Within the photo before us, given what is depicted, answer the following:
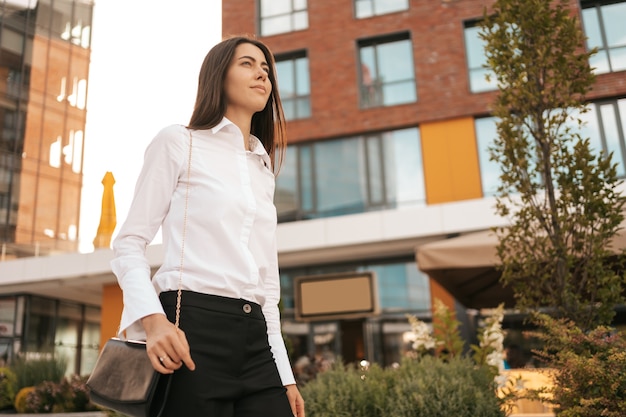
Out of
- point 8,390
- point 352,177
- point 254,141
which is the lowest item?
→ point 8,390

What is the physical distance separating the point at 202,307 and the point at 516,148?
Answer: 4319 mm

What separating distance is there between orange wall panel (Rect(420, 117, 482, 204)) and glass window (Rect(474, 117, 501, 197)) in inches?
4.7

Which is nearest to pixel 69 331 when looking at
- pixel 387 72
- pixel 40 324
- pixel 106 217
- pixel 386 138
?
pixel 40 324

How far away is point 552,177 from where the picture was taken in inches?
208

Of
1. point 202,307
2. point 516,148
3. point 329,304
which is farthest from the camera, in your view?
point 329,304

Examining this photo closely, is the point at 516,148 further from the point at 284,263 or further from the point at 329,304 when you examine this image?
the point at 284,263

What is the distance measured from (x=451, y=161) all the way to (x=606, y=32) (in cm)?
482

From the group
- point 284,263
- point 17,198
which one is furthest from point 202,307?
point 17,198

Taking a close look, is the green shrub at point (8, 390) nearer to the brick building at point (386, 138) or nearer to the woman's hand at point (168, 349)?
the brick building at point (386, 138)

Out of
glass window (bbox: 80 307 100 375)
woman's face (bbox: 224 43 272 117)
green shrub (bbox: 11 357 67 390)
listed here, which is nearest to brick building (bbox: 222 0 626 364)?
green shrub (bbox: 11 357 67 390)

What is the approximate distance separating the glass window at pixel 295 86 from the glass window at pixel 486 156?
171 inches

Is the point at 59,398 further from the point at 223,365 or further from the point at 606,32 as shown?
the point at 606,32

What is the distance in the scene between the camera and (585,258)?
16.5ft

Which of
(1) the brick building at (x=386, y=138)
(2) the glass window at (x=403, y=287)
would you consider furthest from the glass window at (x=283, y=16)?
(2) the glass window at (x=403, y=287)
